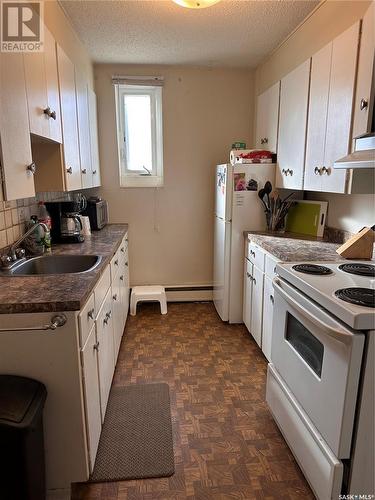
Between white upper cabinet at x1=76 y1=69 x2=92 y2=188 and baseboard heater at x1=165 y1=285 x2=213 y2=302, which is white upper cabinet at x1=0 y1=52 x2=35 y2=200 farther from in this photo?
baseboard heater at x1=165 y1=285 x2=213 y2=302

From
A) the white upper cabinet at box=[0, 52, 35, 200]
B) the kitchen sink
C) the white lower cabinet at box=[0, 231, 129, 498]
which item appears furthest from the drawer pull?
the kitchen sink

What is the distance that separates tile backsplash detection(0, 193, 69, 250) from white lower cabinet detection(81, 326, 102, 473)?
817 mm

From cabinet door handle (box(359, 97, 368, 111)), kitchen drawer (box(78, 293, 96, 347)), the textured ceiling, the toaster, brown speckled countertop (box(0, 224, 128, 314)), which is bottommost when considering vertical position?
kitchen drawer (box(78, 293, 96, 347))

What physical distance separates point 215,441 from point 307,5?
2761 millimetres

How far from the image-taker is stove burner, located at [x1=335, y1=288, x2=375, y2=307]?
1.24 meters

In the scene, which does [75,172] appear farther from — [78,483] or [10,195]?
[78,483]

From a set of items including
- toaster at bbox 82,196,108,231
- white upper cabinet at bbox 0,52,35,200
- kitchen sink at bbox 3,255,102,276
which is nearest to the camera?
white upper cabinet at bbox 0,52,35,200

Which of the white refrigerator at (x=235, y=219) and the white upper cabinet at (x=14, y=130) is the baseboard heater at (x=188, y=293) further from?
the white upper cabinet at (x=14, y=130)

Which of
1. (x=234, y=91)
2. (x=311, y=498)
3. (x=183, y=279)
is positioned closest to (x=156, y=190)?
(x=183, y=279)

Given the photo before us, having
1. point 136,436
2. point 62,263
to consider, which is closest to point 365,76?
point 62,263

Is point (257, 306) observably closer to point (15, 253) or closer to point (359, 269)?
point (359, 269)

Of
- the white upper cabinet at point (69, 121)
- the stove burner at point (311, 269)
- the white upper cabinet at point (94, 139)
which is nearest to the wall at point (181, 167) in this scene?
the white upper cabinet at point (94, 139)

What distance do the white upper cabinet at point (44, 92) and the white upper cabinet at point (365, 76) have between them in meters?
1.63

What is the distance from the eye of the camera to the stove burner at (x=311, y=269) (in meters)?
1.63
